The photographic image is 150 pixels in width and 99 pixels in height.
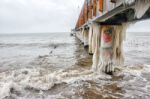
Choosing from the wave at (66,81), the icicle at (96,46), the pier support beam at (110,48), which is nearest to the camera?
the wave at (66,81)

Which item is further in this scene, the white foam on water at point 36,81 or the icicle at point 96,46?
the icicle at point 96,46

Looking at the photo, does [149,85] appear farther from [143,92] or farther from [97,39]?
[97,39]

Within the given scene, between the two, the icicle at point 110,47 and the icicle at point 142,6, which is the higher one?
the icicle at point 142,6

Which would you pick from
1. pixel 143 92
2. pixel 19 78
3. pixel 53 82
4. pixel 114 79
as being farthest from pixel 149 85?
pixel 19 78

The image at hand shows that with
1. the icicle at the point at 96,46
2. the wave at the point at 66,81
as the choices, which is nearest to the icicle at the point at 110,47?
the icicle at the point at 96,46

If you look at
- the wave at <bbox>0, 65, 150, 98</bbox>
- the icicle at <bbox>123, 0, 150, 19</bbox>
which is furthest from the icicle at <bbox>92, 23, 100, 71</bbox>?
the icicle at <bbox>123, 0, 150, 19</bbox>

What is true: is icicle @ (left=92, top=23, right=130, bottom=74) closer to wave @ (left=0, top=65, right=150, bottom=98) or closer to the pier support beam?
the pier support beam

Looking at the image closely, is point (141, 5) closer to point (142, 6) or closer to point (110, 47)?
point (142, 6)

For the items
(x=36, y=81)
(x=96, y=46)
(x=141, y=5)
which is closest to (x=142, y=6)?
(x=141, y=5)

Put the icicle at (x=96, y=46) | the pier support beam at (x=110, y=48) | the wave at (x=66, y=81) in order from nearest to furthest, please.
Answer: the wave at (x=66, y=81)
the pier support beam at (x=110, y=48)
the icicle at (x=96, y=46)

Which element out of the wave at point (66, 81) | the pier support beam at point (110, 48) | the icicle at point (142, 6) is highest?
the icicle at point (142, 6)

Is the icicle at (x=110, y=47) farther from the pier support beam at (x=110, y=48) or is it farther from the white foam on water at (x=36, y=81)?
the white foam on water at (x=36, y=81)

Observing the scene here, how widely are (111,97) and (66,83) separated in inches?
85.8

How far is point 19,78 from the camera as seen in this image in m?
8.55
